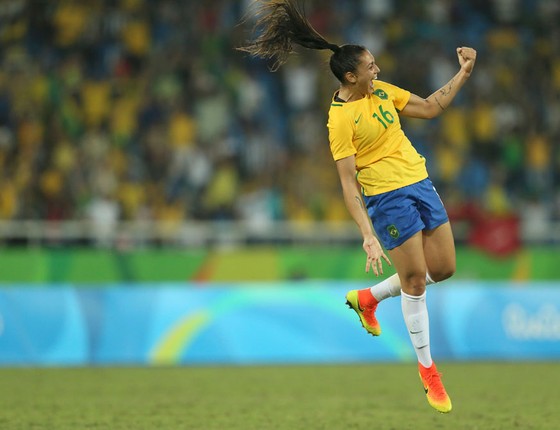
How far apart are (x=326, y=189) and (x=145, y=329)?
14.6ft

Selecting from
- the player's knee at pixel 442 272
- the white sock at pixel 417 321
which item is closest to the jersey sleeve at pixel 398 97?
the player's knee at pixel 442 272

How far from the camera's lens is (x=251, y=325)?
1311cm

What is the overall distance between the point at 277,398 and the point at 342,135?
3187 mm

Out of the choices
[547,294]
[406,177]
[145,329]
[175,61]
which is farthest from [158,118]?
[406,177]

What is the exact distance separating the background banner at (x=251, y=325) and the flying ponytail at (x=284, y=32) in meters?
5.85

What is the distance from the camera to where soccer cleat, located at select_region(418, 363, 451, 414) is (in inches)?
282

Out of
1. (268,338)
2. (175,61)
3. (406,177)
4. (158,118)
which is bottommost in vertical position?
(406,177)

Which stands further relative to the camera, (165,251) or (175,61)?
(175,61)

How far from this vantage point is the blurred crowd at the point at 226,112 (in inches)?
630

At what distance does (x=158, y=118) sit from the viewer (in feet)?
55.3

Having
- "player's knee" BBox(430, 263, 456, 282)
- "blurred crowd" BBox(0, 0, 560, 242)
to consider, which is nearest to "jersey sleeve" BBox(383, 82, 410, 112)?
"player's knee" BBox(430, 263, 456, 282)

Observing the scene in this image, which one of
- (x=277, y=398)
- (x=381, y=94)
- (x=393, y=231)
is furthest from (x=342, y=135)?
(x=277, y=398)

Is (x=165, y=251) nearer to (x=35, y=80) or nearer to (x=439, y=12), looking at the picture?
(x=35, y=80)

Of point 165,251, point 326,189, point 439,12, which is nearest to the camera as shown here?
point 165,251
